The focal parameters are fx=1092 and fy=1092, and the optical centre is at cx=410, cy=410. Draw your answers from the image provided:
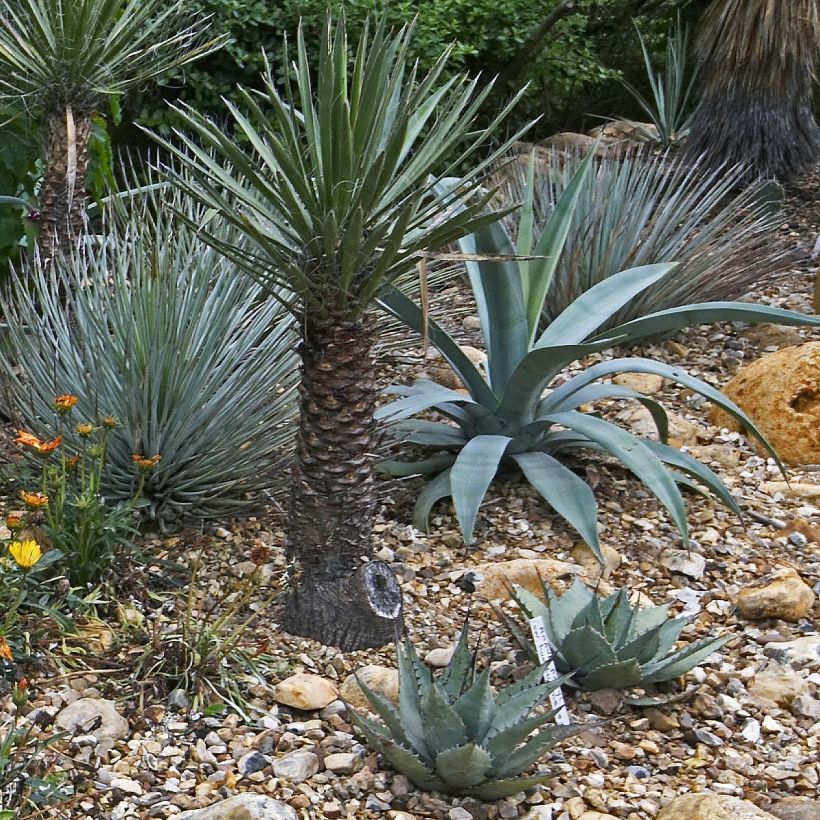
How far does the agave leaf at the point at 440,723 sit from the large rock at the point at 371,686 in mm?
282

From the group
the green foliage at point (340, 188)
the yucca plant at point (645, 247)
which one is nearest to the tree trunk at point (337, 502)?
the green foliage at point (340, 188)

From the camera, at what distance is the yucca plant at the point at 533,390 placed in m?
3.28

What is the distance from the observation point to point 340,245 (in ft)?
7.71

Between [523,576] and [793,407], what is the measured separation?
155 centimetres

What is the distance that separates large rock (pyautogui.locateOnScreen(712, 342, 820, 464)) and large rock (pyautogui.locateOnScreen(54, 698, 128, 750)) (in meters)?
2.61

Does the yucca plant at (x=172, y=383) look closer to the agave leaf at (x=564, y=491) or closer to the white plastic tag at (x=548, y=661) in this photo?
the agave leaf at (x=564, y=491)

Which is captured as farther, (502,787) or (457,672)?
(457,672)

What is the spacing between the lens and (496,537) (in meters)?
3.34

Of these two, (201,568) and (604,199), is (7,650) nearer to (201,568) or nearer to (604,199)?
(201,568)

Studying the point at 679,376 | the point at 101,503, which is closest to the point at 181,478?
the point at 101,503

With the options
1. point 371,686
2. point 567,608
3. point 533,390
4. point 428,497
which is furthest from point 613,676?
point 533,390

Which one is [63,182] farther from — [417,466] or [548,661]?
[548,661]

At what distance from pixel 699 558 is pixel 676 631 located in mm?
656

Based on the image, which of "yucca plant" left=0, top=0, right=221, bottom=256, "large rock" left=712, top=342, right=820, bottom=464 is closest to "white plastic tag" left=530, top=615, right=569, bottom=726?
"large rock" left=712, top=342, right=820, bottom=464
